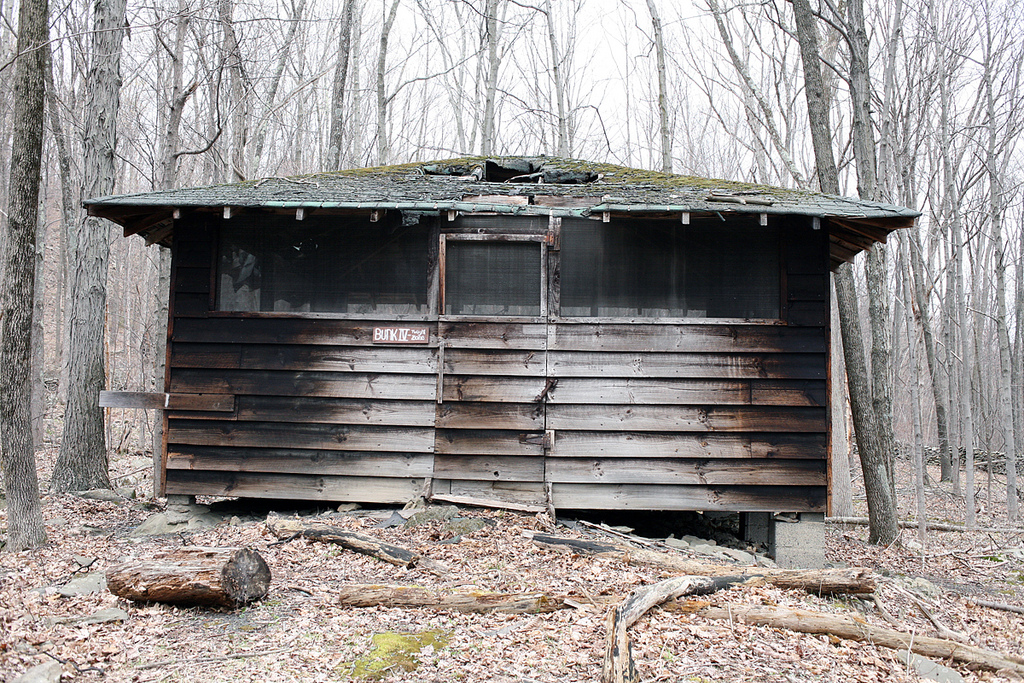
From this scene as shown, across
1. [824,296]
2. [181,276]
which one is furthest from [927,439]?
[181,276]

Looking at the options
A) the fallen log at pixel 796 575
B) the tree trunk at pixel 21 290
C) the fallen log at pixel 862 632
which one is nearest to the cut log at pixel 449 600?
the fallen log at pixel 862 632

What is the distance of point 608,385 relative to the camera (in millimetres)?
7051

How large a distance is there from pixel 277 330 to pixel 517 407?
270 cm

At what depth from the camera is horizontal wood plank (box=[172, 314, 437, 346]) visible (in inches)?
279

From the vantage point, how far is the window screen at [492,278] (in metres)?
7.16

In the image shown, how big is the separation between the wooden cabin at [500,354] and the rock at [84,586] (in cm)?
193

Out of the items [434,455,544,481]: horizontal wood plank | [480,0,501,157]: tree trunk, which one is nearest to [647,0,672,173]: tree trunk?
[480,0,501,157]: tree trunk

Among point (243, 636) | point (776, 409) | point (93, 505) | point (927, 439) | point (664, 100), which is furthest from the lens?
point (927, 439)

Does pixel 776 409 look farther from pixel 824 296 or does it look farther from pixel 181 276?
pixel 181 276

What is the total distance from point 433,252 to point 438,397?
5.10 ft

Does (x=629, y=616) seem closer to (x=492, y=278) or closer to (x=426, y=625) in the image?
(x=426, y=625)

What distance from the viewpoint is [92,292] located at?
29.5 feet

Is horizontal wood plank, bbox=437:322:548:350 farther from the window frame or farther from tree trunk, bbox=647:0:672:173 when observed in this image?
tree trunk, bbox=647:0:672:173

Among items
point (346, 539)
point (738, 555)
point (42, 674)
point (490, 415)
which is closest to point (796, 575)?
point (738, 555)
